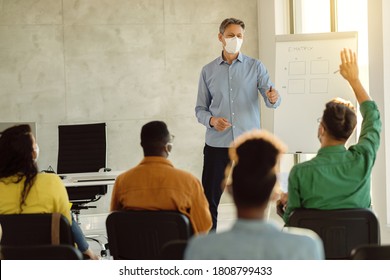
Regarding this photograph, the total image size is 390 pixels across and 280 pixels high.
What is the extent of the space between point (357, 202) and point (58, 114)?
4.60 metres

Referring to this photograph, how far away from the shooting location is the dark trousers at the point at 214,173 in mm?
4590

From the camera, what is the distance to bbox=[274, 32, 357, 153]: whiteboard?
4.92m

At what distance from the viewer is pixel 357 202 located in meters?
2.87

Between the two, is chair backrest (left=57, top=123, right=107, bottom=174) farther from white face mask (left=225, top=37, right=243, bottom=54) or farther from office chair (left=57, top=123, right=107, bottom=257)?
white face mask (left=225, top=37, right=243, bottom=54)

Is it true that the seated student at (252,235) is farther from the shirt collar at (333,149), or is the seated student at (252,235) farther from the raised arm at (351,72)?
the raised arm at (351,72)

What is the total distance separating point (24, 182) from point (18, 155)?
132mm

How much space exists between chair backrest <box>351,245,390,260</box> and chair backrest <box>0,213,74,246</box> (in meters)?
1.25

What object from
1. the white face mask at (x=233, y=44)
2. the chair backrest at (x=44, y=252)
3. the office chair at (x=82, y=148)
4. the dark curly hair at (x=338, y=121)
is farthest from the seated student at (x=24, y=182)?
the office chair at (x=82, y=148)

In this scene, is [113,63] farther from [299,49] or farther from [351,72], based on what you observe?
[351,72]

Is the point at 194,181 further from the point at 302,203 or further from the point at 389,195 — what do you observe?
the point at 389,195

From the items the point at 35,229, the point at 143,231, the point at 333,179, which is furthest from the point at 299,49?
the point at 35,229

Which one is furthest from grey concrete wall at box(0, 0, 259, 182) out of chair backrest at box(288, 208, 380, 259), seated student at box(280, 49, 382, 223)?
chair backrest at box(288, 208, 380, 259)
